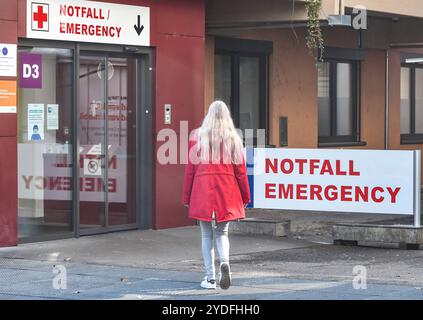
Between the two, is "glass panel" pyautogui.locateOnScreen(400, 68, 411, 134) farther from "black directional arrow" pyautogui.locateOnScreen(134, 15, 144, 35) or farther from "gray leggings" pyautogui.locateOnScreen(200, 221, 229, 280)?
"gray leggings" pyautogui.locateOnScreen(200, 221, 229, 280)

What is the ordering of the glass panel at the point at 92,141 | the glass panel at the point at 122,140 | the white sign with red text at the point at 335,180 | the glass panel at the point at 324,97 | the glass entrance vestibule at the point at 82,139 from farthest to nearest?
the glass panel at the point at 324,97, the glass panel at the point at 122,140, the glass panel at the point at 92,141, the glass entrance vestibule at the point at 82,139, the white sign with red text at the point at 335,180

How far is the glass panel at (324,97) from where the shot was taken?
21.1 meters

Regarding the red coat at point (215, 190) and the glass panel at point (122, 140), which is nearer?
the red coat at point (215, 190)

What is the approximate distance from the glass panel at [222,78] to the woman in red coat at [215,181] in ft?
27.6

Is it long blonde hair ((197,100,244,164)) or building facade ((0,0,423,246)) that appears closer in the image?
long blonde hair ((197,100,244,164))

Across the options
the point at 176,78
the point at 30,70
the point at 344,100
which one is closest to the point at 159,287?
the point at 30,70

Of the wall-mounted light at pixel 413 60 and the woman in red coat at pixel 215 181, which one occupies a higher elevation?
the wall-mounted light at pixel 413 60

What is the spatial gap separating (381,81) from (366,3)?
611 centimetres

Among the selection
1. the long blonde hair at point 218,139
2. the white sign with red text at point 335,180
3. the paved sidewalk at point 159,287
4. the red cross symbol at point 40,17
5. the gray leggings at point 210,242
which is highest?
the red cross symbol at point 40,17

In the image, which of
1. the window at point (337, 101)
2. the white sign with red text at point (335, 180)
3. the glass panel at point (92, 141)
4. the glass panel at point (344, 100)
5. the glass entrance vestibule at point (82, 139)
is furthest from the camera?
the glass panel at point (344, 100)

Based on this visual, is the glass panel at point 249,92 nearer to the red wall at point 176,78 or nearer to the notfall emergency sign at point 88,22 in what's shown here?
the red wall at point 176,78

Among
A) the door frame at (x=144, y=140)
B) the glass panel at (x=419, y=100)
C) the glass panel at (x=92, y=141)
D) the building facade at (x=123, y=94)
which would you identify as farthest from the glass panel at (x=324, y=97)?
the glass panel at (x=92, y=141)

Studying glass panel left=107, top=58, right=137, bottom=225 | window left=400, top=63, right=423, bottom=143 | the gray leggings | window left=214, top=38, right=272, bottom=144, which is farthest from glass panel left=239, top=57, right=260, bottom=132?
the gray leggings

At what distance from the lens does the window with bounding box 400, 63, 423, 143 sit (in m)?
24.4
